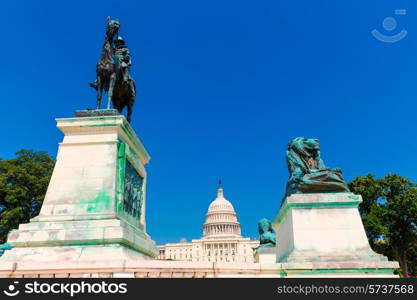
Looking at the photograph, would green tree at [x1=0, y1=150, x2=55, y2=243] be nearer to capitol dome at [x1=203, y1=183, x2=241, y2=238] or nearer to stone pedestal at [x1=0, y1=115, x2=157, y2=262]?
stone pedestal at [x1=0, y1=115, x2=157, y2=262]

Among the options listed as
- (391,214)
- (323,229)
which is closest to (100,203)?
(323,229)

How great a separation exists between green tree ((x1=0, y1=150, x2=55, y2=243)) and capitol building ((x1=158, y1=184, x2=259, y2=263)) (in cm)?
9731

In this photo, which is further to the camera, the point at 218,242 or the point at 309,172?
the point at 218,242

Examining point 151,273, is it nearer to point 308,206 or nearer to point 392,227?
point 308,206

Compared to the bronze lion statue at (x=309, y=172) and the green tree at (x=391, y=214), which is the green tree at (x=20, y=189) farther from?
the green tree at (x=391, y=214)

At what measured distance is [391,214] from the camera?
113ft

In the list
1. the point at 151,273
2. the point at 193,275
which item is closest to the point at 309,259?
the point at 193,275

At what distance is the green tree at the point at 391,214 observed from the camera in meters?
34.0

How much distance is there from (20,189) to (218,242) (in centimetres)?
10625

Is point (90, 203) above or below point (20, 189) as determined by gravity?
below

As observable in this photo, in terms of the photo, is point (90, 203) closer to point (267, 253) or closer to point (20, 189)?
point (267, 253)

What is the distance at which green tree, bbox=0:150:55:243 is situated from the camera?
28312 millimetres

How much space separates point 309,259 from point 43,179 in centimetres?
3006

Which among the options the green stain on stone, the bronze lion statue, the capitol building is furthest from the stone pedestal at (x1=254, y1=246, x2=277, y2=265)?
the capitol building
